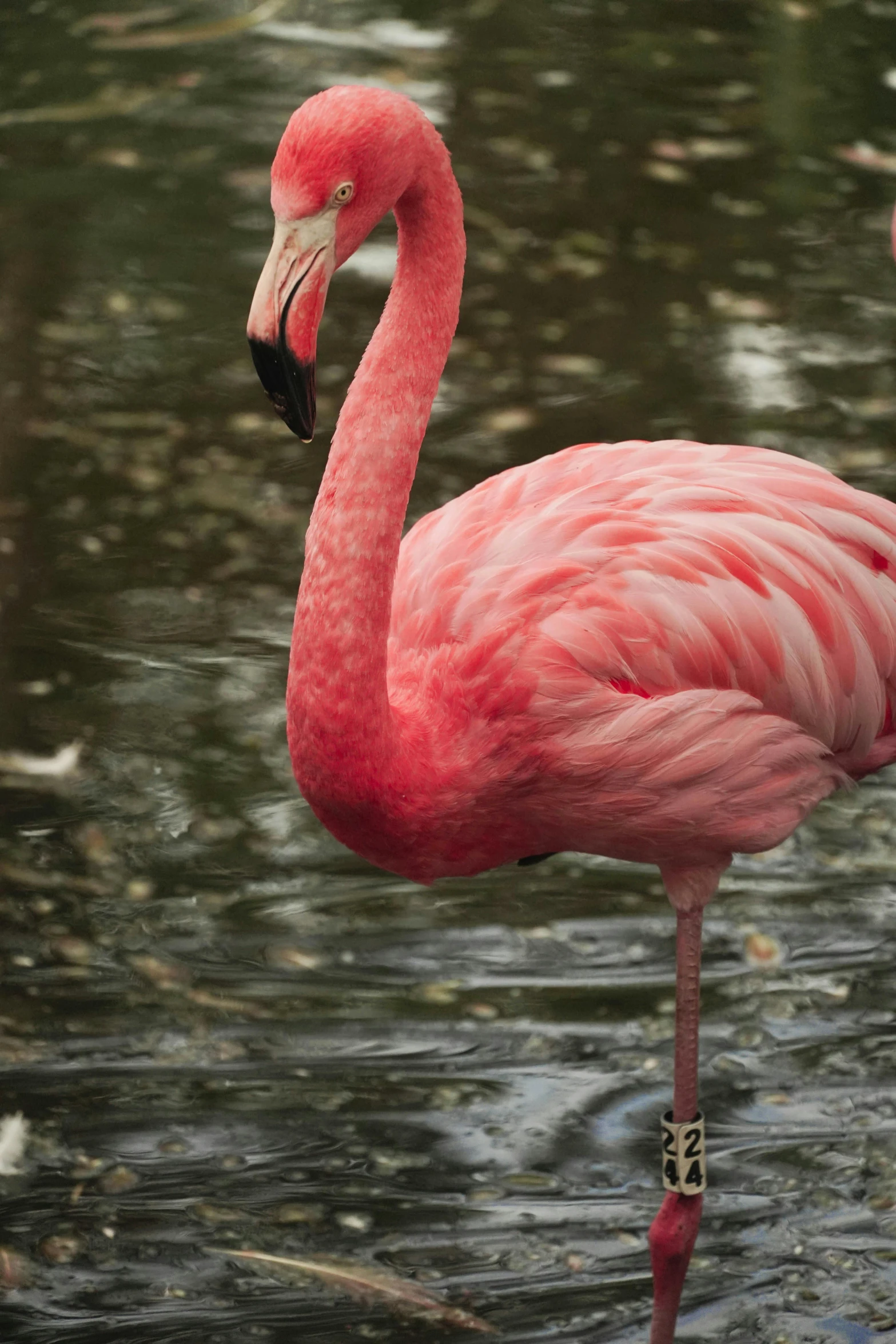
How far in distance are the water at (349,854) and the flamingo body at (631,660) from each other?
749mm

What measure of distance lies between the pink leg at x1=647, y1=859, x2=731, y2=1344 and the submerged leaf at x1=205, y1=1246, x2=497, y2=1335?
0.32 meters

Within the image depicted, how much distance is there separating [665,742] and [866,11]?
6.91 meters

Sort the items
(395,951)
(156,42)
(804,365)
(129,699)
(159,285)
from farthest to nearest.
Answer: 1. (156,42)
2. (159,285)
3. (804,365)
4. (129,699)
5. (395,951)

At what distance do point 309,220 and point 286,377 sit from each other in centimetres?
25

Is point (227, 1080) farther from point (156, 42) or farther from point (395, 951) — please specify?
point (156, 42)

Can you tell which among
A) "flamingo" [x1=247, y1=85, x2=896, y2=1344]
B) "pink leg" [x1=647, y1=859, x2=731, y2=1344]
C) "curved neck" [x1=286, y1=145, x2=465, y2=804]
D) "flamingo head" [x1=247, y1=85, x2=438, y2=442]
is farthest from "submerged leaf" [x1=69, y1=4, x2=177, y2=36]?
"pink leg" [x1=647, y1=859, x2=731, y2=1344]

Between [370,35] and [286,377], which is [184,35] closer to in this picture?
[370,35]

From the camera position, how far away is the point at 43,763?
4.63m

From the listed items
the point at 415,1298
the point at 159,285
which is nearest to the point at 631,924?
the point at 415,1298

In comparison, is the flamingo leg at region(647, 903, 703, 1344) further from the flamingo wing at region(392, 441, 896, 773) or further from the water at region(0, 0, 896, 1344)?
the flamingo wing at region(392, 441, 896, 773)

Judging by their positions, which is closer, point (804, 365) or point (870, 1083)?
point (870, 1083)

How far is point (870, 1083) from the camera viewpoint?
3.70 m

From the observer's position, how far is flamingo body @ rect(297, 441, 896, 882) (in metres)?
2.93

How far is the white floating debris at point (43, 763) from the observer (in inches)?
181
